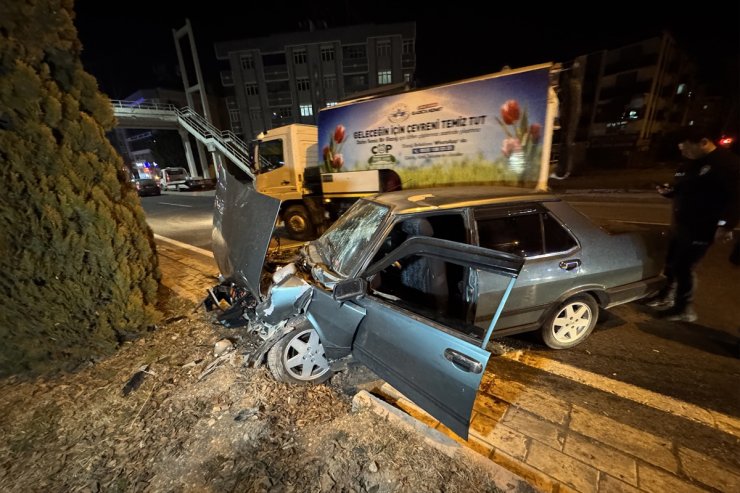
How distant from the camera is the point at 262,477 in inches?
76.9

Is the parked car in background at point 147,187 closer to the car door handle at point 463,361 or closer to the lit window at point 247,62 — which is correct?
the lit window at point 247,62

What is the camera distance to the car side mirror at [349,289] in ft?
7.06

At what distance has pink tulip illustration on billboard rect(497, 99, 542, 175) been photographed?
5078mm

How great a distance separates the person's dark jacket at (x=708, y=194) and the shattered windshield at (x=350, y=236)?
3.33 m

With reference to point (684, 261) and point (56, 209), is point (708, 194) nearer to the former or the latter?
point (684, 261)

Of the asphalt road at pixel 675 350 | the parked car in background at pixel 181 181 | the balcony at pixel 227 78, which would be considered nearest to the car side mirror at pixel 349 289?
the asphalt road at pixel 675 350

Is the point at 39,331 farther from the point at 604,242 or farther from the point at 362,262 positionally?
the point at 604,242

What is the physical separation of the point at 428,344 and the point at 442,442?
69cm

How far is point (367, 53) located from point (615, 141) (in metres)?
26.1

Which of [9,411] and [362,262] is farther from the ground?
[362,262]

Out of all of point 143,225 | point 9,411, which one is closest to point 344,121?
point 143,225

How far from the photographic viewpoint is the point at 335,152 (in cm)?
764

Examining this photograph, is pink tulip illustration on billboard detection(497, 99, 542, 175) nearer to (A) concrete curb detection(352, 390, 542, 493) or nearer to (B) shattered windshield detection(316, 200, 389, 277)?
(B) shattered windshield detection(316, 200, 389, 277)

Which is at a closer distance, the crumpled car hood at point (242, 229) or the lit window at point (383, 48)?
the crumpled car hood at point (242, 229)
